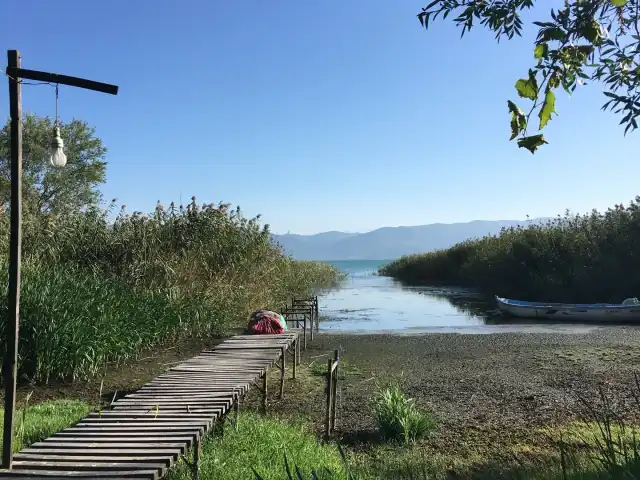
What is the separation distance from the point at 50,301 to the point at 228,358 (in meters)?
3.04

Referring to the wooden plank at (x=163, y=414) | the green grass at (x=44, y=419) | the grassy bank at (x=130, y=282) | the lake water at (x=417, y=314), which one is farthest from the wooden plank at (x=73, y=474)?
the lake water at (x=417, y=314)

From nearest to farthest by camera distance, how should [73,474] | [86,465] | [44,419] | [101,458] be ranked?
[73,474], [86,465], [101,458], [44,419]

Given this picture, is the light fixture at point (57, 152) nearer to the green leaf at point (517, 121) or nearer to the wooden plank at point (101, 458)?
the wooden plank at point (101, 458)

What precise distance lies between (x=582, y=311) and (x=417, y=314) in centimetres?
619

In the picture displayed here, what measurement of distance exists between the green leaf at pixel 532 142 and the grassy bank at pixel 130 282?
752 centimetres

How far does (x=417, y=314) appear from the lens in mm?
23750

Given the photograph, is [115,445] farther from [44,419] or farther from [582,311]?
[582,311]

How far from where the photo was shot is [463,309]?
25656 mm

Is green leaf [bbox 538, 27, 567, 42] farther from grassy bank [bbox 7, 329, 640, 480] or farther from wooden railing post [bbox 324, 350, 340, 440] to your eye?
wooden railing post [bbox 324, 350, 340, 440]

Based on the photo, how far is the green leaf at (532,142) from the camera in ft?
11.2

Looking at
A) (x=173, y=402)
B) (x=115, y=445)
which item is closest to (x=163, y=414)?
(x=173, y=402)

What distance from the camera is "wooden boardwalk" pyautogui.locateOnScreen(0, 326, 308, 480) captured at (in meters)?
4.06

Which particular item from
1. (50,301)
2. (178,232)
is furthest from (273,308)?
(50,301)

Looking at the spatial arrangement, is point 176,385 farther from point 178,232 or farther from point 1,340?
point 178,232
